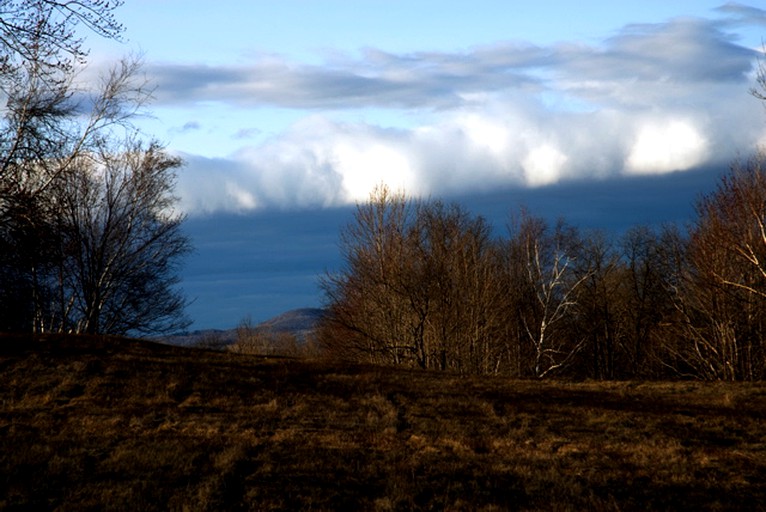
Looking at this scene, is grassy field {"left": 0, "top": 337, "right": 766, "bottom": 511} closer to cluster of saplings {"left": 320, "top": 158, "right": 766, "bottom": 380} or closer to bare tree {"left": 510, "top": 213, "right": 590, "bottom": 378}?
cluster of saplings {"left": 320, "top": 158, "right": 766, "bottom": 380}

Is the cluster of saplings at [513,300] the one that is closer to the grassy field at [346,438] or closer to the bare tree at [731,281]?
the bare tree at [731,281]

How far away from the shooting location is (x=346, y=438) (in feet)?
40.9

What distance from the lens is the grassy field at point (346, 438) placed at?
9125 mm

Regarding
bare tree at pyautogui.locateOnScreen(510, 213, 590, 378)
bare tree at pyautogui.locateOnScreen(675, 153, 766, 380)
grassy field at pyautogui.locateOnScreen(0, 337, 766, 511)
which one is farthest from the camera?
bare tree at pyautogui.locateOnScreen(510, 213, 590, 378)

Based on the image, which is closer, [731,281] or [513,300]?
[731,281]

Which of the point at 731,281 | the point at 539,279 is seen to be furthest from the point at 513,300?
the point at 731,281

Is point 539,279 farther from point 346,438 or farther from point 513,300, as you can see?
point 346,438

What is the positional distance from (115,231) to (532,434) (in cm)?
2220

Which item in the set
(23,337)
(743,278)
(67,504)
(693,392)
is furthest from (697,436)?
(743,278)

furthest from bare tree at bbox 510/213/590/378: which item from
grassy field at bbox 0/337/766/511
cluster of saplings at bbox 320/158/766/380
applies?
grassy field at bbox 0/337/766/511

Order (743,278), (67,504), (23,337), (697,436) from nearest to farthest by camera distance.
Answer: (67,504)
(697,436)
(23,337)
(743,278)

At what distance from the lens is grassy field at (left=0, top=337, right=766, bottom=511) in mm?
9125

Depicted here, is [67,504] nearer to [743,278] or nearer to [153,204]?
[153,204]

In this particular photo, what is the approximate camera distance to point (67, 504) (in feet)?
27.9
